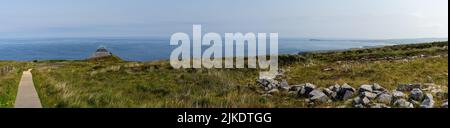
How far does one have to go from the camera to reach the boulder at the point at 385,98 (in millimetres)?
7677

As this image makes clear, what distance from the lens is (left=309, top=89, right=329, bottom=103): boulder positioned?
846cm

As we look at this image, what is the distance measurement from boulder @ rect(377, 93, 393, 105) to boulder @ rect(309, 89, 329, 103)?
1.00m

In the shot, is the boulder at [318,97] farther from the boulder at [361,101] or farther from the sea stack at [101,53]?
the sea stack at [101,53]

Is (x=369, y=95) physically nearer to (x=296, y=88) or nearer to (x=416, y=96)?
(x=416, y=96)

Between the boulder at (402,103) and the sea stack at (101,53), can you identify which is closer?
the boulder at (402,103)

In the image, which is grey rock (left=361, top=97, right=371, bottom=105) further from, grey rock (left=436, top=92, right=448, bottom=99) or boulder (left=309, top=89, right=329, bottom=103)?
grey rock (left=436, top=92, right=448, bottom=99)

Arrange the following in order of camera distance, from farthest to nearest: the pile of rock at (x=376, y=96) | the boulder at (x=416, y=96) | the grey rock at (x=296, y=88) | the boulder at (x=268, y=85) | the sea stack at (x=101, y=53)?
1. the sea stack at (x=101, y=53)
2. the boulder at (x=268, y=85)
3. the grey rock at (x=296, y=88)
4. the boulder at (x=416, y=96)
5. the pile of rock at (x=376, y=96)

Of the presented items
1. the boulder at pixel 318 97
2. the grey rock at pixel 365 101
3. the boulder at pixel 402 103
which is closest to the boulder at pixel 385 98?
the grey rock at pixel 365 101

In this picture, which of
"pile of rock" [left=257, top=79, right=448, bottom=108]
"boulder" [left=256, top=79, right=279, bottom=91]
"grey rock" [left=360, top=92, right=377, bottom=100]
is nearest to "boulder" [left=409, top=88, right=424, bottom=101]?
"pile of rock" [left=257, top=79, right=448, bottom=108]

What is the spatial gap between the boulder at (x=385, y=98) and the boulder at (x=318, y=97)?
3.27 feet

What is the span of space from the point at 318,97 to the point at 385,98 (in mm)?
1205

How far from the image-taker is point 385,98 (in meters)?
7.82

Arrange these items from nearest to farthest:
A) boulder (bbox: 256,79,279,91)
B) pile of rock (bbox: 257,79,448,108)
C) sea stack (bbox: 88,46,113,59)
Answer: pile of rock (bbox: 257,79,448,108) < boulder (bbox: 256,79,279,91) < sea stack (bbox: 88,46,113,59)

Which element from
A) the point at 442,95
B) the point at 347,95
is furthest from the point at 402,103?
the point at 347,95
